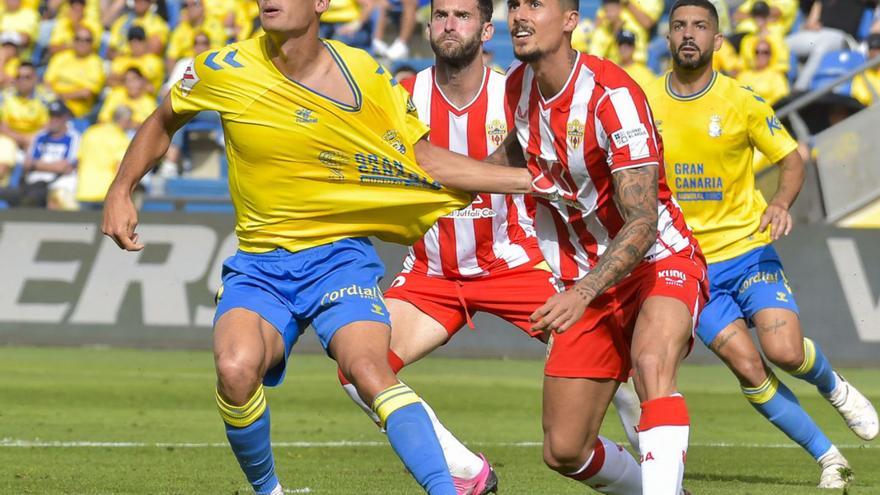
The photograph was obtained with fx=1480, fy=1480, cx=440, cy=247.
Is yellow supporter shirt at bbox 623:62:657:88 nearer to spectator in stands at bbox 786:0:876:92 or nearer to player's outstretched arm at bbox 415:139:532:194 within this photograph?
spectator in stands at bbox 786:0:876:92

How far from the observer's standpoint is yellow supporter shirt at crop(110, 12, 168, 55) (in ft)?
74.1

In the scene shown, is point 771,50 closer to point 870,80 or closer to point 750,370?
point 870,80

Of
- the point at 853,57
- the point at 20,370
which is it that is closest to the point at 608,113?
the point at 20,370

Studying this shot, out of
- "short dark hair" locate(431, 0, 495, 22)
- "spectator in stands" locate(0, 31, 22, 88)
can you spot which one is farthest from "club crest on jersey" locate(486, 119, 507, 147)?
"spectator in stands" locate(0, 31, 22, 88)

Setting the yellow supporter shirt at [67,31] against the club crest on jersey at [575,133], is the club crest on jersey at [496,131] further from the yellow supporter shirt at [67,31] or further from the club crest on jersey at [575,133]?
the yellow supporter shirt at [67,31]

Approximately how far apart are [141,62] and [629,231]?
16898 mm

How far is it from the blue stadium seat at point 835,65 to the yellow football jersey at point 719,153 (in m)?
10.2

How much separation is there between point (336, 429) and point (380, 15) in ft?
38.2

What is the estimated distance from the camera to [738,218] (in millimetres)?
9008

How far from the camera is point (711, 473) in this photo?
888cm

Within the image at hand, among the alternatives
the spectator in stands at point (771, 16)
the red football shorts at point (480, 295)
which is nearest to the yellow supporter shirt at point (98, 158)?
the spectator in stands at point (771, 16)

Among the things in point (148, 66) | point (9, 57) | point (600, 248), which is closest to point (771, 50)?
point (148, 66)

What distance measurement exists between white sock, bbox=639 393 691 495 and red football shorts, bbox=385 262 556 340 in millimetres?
2236

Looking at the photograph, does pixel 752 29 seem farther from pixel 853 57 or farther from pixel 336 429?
pixel 336 429
